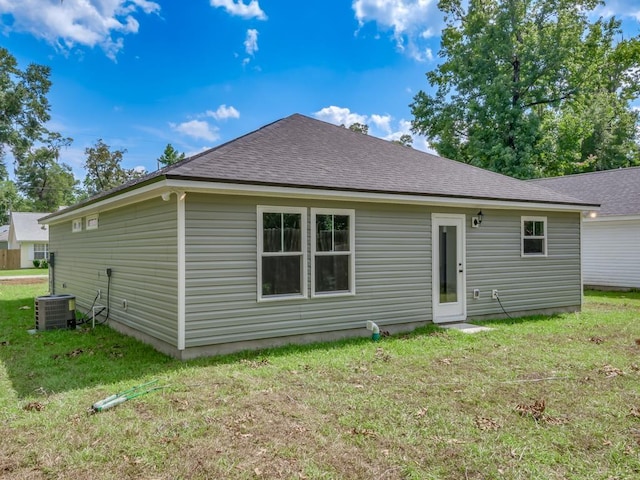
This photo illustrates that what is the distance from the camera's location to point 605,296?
13234 mm

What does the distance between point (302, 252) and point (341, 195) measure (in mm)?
1096

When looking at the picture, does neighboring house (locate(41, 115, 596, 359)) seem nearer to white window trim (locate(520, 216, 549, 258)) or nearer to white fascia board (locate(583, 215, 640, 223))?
white window trim (locate(520, 216, 549, 258))

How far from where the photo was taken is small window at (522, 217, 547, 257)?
9430mm

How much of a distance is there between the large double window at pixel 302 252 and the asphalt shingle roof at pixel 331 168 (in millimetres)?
583

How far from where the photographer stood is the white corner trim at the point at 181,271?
5.83m

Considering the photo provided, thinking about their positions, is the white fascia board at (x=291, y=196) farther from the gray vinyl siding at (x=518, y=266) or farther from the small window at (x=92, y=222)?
the gray vinyl siding at (x=518, y=266)

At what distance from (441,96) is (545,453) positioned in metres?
26.9

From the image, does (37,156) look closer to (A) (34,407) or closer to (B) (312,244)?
(B) (312,244)

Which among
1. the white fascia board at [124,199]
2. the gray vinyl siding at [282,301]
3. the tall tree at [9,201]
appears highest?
the tall tree at [9,201]

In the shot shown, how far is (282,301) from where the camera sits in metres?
6.63

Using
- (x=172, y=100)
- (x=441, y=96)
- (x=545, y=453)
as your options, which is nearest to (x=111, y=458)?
(x=545, y=453)

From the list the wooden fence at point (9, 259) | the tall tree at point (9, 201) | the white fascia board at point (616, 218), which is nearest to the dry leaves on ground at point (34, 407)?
the white fascia board at point (616, 218)

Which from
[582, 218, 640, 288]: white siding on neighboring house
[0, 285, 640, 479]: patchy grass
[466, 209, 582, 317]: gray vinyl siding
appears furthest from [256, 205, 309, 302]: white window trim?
[582, 218, 640, 288]: white siding on neighboring house

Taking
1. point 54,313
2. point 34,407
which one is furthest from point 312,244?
point 54,313
